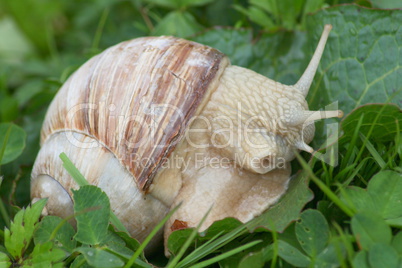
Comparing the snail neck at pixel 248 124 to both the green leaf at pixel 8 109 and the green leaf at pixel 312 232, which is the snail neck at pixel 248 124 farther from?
the green leaf at pixel 8 109

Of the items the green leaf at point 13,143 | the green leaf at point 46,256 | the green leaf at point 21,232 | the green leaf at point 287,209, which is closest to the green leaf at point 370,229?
the green leaf at point 287,209

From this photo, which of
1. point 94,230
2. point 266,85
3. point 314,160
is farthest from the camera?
point 266,85

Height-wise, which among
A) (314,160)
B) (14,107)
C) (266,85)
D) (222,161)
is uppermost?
(266,85)

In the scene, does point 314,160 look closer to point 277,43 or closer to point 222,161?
point 222,161

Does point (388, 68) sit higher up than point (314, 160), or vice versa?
point (388, 68)

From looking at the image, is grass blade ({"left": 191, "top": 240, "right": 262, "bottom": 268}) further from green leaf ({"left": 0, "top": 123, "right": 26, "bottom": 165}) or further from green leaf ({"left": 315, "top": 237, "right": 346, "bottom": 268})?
green leaf ({"left": 0, "top": 123, "right": 26, "bottom": 165})

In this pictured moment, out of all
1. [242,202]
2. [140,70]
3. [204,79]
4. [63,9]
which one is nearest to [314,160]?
[242,202]
